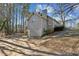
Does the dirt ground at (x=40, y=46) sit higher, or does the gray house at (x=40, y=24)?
the gray house at (x=40, y=24)

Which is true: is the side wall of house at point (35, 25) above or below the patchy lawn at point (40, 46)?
above

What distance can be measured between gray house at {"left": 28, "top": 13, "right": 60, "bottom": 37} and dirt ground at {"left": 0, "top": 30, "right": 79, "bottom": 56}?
0.06 m

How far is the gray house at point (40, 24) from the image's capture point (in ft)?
6.11

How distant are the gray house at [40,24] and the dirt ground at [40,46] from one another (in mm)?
56

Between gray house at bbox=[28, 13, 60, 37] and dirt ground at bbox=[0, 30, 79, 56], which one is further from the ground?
gray house at bbox=[28, 13, 60, 37]

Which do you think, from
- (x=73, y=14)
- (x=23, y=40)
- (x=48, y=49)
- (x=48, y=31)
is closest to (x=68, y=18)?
(x=73, y=14)

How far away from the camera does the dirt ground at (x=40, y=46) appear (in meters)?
1.84

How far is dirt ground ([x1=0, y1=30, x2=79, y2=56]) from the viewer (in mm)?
1845

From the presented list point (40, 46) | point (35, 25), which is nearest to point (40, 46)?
point (40, 46)

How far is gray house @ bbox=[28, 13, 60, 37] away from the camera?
73.3 inches

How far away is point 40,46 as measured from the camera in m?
1.86

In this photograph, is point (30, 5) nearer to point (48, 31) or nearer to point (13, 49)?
point (48, 31)

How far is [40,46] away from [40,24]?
0.20 m

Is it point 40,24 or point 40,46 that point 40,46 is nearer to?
point 40,46
